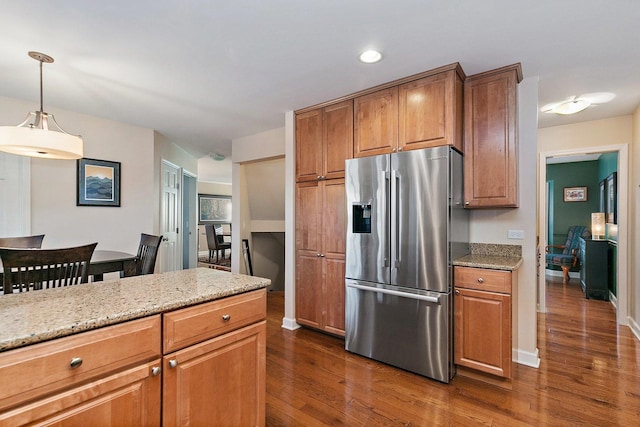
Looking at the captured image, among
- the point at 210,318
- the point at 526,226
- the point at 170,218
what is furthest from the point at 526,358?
the point at 170,218

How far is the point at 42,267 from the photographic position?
181cm

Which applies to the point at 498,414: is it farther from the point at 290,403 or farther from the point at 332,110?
the point at 332,110

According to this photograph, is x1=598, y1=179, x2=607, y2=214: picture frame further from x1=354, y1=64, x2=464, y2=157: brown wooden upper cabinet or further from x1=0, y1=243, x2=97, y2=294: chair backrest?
x1=0, y1=243, x2=97, y2=294: chair backrest

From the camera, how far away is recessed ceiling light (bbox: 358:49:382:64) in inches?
89.4

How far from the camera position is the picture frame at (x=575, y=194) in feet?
20.4

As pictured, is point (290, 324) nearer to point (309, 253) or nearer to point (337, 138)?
point (309, 253)

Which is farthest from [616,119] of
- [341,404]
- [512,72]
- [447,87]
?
[341,404]

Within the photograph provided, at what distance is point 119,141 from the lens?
4.05 metres

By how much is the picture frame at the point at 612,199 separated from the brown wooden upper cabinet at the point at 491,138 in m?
3.09

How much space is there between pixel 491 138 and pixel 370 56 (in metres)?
1.18

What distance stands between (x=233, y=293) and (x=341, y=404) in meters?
1.21

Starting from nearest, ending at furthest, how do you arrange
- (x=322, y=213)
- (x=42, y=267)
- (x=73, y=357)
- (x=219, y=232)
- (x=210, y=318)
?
(x=73, y=357)
(x=210, y=318)
(x=42, y=267)
(x=322, y=213)
(x=219, y=232)

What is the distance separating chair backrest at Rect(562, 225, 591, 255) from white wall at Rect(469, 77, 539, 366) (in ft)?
14.9

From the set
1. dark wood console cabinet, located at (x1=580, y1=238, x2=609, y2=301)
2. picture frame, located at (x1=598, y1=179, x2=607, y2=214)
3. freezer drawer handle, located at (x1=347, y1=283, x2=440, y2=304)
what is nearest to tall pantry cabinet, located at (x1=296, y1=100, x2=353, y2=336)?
freezer drawer handle, located at (x1=347, y1=283, x2=440, y2=304)
